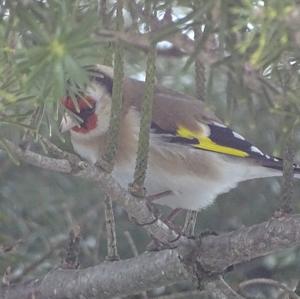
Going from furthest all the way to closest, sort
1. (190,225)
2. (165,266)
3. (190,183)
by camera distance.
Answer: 1. (190,183)
2. (190,225)
3. (165,266)

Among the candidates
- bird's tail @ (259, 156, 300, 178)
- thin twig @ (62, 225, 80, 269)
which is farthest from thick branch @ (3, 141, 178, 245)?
bird's tail @ (259, 156, 300, 178)

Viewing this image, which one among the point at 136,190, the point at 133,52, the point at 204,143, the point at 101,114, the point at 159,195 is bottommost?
the point at 159,195

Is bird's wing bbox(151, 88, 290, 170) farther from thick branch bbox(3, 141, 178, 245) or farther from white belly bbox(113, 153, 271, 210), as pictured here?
thick branch bbox(3, 141, 178, 245)

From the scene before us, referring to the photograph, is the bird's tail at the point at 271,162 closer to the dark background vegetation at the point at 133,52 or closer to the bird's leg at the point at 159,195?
the bird's leg at the point at 159,195

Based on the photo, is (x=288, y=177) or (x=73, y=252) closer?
(x=288, y=177)

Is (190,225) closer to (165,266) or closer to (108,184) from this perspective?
(165,266)

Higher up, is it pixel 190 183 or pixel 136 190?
pixel 136 190

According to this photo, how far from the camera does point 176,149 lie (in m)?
2.69

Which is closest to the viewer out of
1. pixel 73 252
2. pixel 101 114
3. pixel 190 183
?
pixel 73 252

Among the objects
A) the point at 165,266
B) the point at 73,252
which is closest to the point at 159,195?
the point at 73,252

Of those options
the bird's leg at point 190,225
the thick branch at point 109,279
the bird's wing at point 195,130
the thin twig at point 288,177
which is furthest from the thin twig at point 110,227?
the bird's wing at point 195,130

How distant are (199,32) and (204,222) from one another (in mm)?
1297

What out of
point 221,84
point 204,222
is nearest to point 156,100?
point 221,84

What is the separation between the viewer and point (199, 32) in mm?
1379
